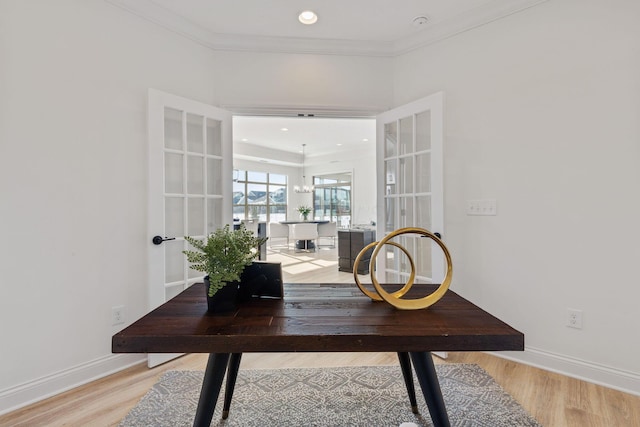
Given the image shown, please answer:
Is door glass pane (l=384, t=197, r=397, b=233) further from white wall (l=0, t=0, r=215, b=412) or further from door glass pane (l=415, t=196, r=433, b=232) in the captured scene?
white wall (l=0, t=0, r=215, b=412)

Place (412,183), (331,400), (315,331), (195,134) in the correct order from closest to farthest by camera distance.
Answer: (315,331) < (331,400) < (195,134) < (412,183)

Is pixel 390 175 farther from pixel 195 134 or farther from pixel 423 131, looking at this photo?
pixel 195 134

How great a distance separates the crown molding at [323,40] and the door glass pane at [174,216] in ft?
4.37

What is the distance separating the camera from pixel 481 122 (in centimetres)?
233

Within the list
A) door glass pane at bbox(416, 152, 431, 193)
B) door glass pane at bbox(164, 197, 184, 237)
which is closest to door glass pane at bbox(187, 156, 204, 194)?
door glass pane at bbox(164, 197, 184, 237)

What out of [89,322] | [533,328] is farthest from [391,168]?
[89,322]

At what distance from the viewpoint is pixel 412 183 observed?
254 centimetres

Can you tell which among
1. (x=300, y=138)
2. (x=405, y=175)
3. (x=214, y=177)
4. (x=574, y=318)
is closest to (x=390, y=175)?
(x=405, y=175)

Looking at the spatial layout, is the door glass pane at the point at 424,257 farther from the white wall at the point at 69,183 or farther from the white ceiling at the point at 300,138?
the white ceiling at the point at 300,138

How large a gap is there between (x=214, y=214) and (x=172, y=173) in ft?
1.52

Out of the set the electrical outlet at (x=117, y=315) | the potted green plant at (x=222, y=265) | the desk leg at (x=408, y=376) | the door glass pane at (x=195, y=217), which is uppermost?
the door glass pane at (x=195, y=217)

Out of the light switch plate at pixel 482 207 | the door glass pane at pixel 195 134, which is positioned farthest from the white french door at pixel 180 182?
the light switch plate at pixel 482 207

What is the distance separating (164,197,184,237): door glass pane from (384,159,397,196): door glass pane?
5.67 ft

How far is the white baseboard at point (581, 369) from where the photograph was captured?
5.93 feet
